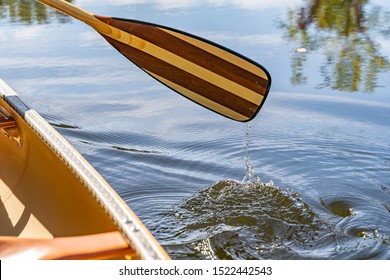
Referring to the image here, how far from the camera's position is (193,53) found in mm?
3271

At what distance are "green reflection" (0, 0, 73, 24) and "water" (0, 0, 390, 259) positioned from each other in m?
0.65

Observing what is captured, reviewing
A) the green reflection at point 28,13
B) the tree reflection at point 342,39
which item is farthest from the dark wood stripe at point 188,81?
the green reflection at point 28,13

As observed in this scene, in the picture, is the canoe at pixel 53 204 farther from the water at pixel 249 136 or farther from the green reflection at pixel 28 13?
the green reflection at pixel 28 13

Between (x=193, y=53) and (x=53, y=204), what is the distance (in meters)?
0.95

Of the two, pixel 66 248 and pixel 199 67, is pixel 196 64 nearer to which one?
pixel 199 67

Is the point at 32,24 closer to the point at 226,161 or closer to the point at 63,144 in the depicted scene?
the point at 226,161

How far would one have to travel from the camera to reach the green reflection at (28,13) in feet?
23.8

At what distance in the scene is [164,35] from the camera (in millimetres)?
3293

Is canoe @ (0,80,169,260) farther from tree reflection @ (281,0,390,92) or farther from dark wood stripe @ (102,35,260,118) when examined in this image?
tree reflection @ (281,0,390,92)

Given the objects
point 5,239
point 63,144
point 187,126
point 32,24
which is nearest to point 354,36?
point 187,126

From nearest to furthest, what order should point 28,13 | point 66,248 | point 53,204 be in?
point 66,248
point 53,204
point 28,13

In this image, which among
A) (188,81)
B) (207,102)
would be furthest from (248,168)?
(188,81)

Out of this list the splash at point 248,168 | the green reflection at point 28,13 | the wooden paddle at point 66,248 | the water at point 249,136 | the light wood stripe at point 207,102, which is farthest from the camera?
the green reflection at point 28,13

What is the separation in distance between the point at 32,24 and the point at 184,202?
4.20m
